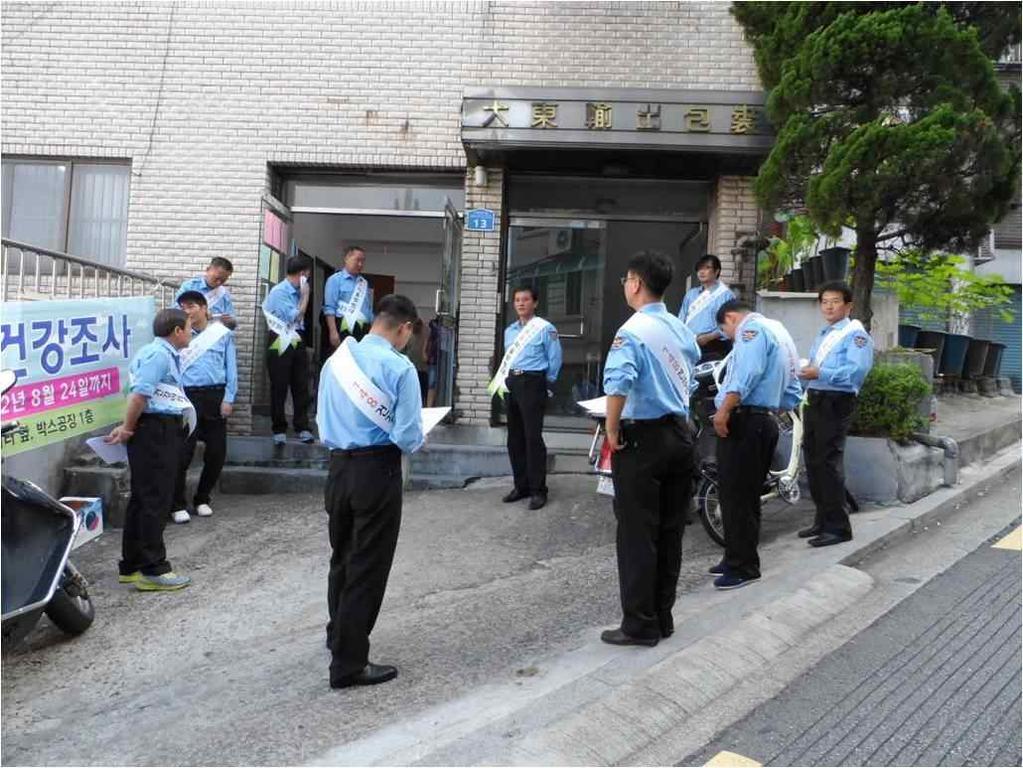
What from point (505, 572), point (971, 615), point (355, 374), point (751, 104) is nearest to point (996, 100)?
point (751, 104)

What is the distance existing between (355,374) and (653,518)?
64.0 inches

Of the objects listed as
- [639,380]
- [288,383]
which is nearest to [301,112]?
[288,383]

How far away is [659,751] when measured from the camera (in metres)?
3.33

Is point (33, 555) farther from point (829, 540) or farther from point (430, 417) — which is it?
point (829, 540)

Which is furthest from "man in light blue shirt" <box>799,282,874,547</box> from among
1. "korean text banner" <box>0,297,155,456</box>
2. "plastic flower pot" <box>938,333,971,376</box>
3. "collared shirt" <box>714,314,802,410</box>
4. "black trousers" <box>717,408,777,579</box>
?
"plastic flower pot" <box>938,333,971,376</box>

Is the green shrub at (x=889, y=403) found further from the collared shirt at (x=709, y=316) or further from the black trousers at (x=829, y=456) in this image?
the collared shirt at (x=709, y=316)

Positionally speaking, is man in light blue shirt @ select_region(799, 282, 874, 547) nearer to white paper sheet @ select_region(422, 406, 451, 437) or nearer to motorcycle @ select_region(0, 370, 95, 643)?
white paper sheet @ select_region(422, 406, 451, 437)

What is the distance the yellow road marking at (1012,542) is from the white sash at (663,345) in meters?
3.29

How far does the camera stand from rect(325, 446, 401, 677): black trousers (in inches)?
150

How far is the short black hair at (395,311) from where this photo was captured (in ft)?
13.1

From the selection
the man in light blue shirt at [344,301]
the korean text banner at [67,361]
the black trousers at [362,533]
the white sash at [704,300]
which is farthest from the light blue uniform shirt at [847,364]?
the korean text banner at [67,361]

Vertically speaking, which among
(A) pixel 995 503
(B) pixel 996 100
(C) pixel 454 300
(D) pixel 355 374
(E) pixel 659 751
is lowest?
(E) pixel 659 751

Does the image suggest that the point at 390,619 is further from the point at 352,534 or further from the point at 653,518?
the point at 653,518

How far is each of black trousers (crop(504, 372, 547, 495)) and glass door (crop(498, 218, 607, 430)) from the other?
2.29 meters
